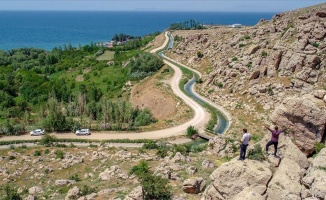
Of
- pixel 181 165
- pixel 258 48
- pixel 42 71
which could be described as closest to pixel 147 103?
pixel 258 48

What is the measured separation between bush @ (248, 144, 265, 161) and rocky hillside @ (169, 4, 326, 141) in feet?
91.7

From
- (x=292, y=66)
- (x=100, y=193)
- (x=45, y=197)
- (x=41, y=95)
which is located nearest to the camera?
(x=100, y=193)

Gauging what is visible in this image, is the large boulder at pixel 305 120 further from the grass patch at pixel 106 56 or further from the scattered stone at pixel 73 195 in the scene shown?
the grass patch at pixel 106 56

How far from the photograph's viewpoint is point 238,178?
17125mm

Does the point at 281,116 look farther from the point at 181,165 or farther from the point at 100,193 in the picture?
the point at 100,193

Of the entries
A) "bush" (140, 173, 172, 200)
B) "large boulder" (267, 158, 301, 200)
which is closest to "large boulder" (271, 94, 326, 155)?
"large boulder" (267, 158, 301, 200)

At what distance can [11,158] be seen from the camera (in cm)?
3891

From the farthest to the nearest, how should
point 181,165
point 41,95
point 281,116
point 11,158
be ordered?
point 41,95
point 11,158
point 181,165
point 281,116

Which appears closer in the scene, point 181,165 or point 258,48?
point 181,165

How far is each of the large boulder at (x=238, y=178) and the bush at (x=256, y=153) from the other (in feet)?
2.03

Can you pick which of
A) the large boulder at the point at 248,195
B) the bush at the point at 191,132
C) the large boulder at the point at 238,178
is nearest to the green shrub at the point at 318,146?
the large boulder at the point at 238,178

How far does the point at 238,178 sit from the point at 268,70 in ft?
151

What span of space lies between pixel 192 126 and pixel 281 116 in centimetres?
2876

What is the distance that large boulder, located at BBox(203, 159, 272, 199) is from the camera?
16688 mm
